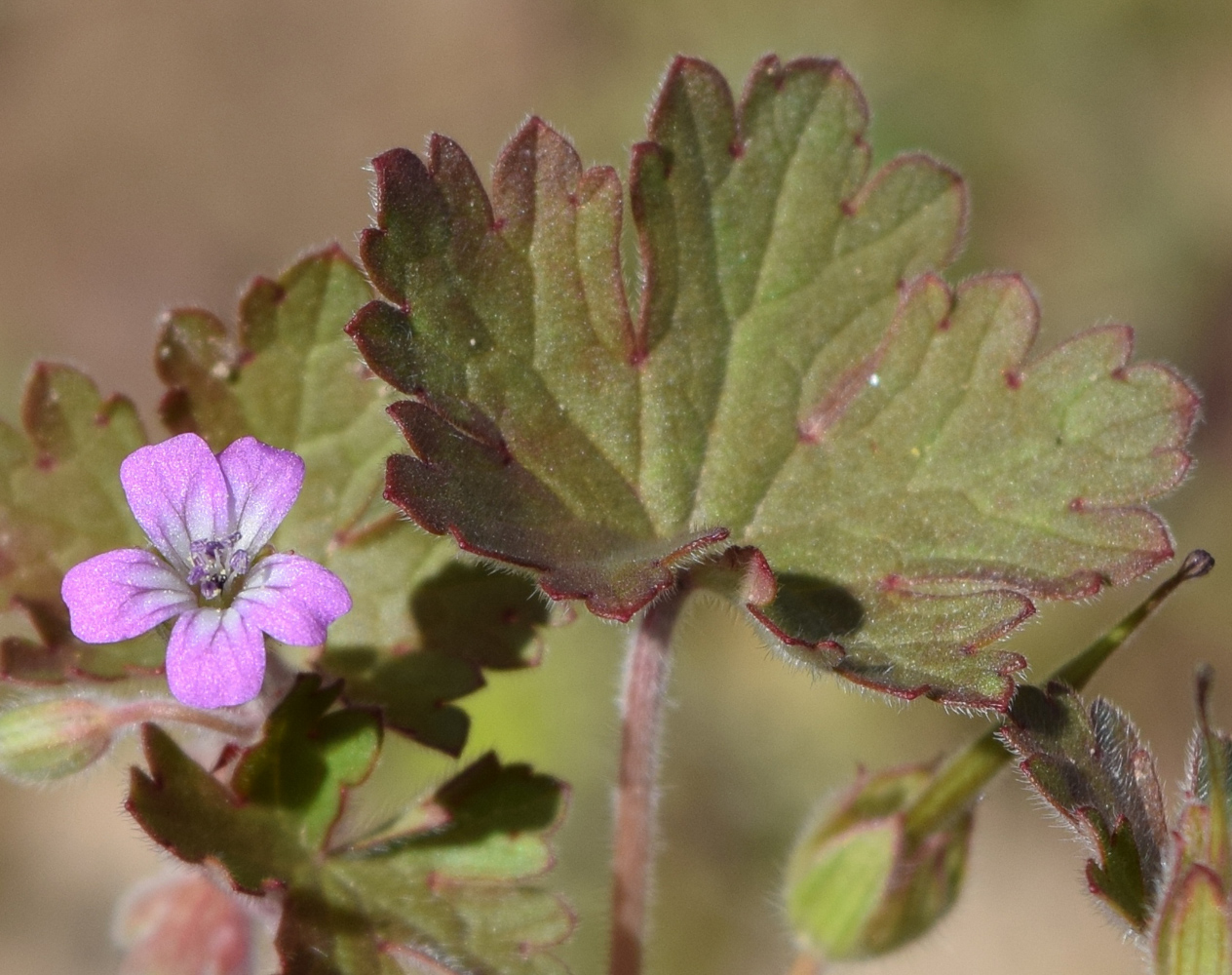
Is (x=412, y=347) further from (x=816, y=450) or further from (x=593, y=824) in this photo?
(x=593, y=824)

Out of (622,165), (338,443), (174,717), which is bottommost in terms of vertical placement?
(174,717)

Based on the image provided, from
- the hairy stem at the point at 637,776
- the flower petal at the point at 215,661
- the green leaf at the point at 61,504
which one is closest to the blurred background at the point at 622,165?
the hairy stem at the point at 637,776

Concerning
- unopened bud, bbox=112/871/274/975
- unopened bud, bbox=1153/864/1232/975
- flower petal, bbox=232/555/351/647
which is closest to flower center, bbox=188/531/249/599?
flower petal, bbox=232/555/351/647

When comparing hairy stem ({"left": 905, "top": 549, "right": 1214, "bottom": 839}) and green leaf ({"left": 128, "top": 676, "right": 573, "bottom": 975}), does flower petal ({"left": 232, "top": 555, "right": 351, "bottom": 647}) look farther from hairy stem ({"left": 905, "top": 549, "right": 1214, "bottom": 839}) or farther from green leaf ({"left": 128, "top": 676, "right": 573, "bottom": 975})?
hairy stem ({"left": 905, "top": 549, "right": 1214, "bottom": 839})

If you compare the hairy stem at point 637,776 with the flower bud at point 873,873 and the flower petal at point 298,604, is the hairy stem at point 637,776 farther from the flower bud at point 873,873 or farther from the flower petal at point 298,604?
the flower petal at point 298,604

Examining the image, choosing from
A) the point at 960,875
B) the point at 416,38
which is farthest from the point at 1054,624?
the point at 416,38

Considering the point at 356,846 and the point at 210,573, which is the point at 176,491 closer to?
the point at 210,573

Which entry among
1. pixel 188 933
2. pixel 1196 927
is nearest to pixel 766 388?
pixel 1196 927
